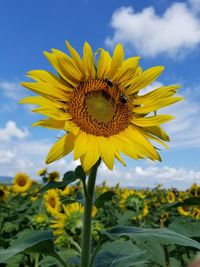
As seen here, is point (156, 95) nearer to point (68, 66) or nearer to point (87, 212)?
point (68, 66)

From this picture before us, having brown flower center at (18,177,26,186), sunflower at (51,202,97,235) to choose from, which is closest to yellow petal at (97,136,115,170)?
sunflower at (51,202,97,235)

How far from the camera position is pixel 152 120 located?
2082 mm

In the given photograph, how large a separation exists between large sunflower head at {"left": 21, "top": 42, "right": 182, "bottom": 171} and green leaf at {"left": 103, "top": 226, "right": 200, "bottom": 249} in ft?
1.10

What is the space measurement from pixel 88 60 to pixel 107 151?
48cm

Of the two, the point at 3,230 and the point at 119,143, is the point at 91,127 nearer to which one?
the point at 119,143

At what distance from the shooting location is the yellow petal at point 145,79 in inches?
85.3

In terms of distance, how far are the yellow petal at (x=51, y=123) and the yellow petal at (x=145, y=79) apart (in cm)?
45

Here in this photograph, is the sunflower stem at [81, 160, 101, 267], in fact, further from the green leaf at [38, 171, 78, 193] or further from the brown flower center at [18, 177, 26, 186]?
the brown flower center at [18, 177, 26, 186]

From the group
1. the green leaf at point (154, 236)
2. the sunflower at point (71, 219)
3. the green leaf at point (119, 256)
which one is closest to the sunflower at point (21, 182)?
the sunflower at point (71, 219)

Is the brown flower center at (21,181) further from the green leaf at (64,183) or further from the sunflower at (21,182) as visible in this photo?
the green leaf at (64,183)

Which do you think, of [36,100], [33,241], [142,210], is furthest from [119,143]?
[142,210]

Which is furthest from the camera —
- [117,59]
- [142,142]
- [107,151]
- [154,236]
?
[117,59]

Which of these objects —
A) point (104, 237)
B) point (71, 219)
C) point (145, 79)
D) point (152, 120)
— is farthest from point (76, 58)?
point (71, 219)

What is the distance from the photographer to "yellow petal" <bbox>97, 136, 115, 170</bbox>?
6.07 feet
